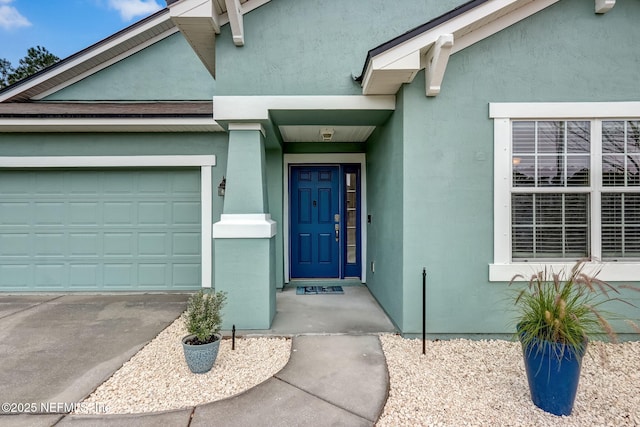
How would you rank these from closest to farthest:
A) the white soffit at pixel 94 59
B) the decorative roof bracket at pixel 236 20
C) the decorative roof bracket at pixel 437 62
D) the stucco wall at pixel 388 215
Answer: the decorative roof bracket at pixel 437 62 → the decorative roof bracket at pixel 236 20 → the stucco wall at pixel 388 215 → the white soffit at pixel 94 59

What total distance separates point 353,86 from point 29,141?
5440 millimetres

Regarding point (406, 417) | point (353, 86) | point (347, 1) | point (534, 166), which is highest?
point (347, 1)

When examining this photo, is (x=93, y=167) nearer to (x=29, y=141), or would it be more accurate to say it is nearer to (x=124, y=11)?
(x=29, y=141)

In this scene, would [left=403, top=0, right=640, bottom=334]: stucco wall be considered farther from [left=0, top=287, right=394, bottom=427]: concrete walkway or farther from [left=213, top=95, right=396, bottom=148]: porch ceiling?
[left=0, top=287, right=394, bottom=427]: concrete walkway

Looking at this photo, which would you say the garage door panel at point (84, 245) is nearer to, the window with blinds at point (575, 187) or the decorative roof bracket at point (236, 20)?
the decorative roof bracket at point (236, 20)

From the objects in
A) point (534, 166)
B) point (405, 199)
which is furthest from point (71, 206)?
point (534, 166)

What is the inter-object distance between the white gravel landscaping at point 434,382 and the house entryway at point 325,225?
2495mm

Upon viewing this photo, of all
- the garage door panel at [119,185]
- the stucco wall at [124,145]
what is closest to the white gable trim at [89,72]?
the stucco wall at [124,145]

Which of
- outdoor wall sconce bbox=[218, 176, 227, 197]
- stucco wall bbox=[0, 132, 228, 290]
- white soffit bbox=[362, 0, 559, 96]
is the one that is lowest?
outdoor wall sconce bbox=[218, 176, 227, 197]

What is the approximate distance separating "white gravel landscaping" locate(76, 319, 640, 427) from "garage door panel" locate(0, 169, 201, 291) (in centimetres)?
220

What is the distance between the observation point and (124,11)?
2514 centimetres

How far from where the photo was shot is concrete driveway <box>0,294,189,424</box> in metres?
2.61

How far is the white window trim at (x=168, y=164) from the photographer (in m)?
5.18

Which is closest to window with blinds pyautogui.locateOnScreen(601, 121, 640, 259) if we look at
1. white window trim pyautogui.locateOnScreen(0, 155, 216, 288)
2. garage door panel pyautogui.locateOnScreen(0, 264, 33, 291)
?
white window trim pyautogui.locateOnScreen(0, 155, 216, 288)
